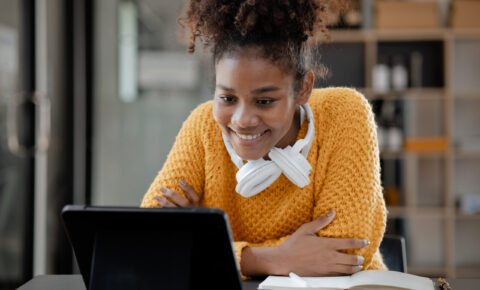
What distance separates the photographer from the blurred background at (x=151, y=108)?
2.92m

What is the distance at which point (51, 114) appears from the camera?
3.19 m

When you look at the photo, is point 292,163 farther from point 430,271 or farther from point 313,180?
point 430,271

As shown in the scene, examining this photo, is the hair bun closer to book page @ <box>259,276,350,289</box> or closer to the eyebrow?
the eyebrow

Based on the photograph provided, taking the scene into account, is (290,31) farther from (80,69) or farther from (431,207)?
(431,207)

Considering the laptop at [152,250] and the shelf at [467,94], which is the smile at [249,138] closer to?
the laptop at [152,250]

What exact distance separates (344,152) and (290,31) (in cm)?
32

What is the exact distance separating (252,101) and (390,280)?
442mm

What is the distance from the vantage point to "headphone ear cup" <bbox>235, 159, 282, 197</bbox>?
124 cm

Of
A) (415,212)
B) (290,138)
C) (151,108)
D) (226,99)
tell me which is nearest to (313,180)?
(290,138)

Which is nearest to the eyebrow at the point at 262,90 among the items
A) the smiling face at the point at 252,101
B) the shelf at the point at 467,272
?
the smiling face at the point at 252,101

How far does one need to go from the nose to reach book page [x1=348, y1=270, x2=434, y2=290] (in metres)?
0.37

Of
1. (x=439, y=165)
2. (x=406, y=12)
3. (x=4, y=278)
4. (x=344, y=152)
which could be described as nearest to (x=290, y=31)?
(x=344, y=152)

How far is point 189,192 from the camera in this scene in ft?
4.45

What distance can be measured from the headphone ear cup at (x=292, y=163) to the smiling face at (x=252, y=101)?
0.12 feet
